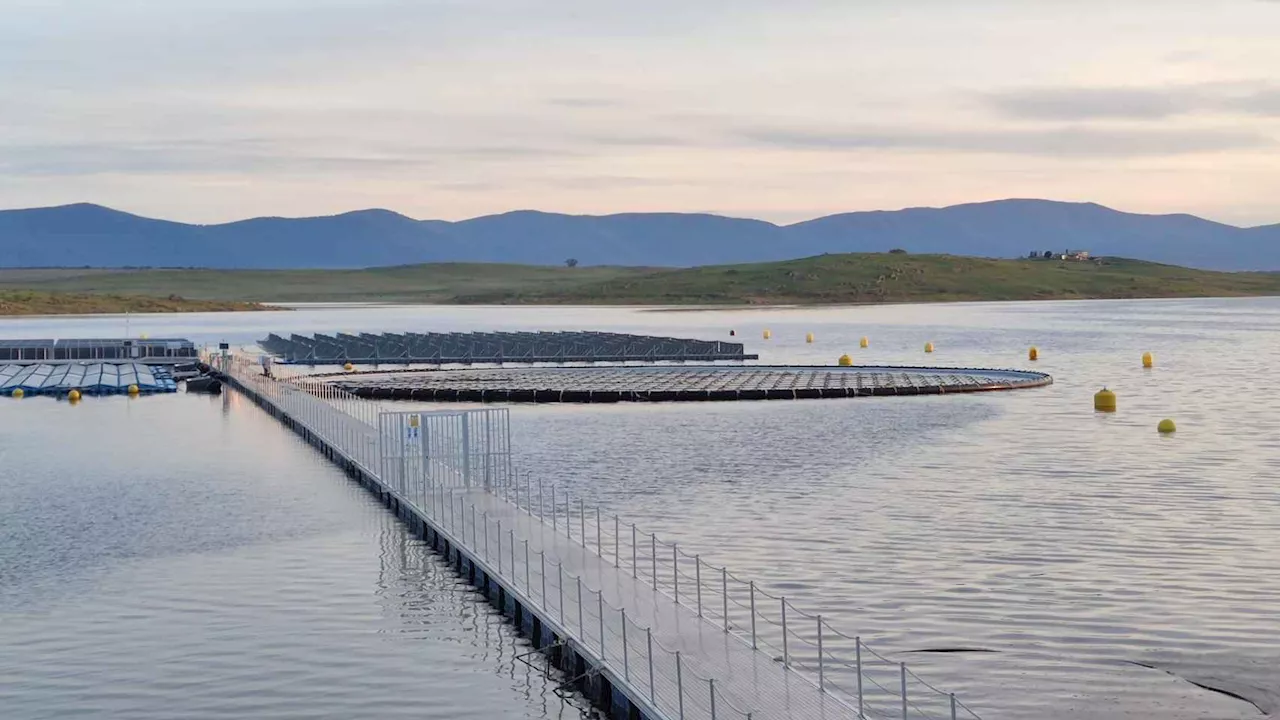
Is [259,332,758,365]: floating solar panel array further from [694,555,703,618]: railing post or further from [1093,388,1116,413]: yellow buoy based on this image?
[694,555,703,618]: railing post

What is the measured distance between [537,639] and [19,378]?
79.2 metres

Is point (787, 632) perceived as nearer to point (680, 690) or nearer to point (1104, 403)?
point (680, 690)

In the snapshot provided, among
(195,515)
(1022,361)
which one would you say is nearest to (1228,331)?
(1022,361)

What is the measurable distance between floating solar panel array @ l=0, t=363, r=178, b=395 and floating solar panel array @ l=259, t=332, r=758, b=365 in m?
11.9

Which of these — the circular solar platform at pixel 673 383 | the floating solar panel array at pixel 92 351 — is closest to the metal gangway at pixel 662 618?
the circular solar platform at pixel 673 383

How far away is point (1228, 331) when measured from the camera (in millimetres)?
173125

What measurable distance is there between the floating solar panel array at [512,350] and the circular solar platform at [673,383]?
7193 mm

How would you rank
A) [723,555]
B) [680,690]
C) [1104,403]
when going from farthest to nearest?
[1104,403], [723,555], [680,690]

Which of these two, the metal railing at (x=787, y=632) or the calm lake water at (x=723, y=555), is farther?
the calm lake water at (x=723, y=555)

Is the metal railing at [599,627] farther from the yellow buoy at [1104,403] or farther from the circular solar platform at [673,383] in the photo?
the yellow buoy at [1104,403]

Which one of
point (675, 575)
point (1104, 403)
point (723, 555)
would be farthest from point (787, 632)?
point (1104, 403)

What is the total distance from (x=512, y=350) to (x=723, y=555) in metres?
79.6

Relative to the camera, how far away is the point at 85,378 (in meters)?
98.1

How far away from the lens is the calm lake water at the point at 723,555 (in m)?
26.7
